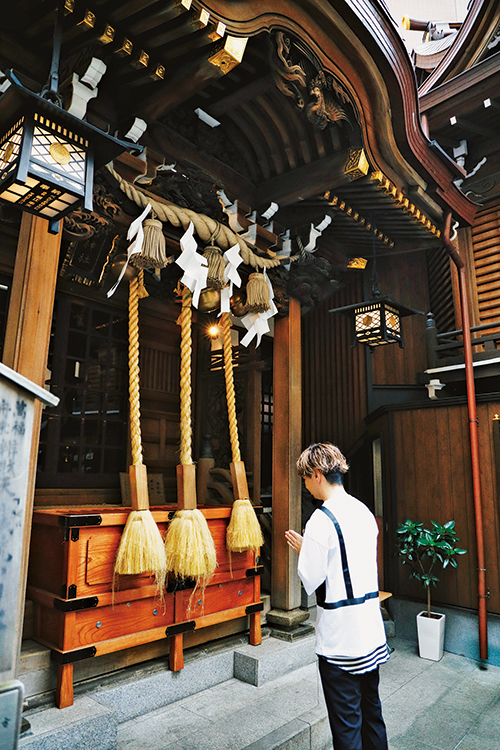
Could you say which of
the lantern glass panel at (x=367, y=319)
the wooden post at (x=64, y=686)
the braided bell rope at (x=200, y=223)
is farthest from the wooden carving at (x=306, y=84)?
the wooden post at (x=64, y=686)

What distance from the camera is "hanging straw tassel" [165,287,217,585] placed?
156 inches

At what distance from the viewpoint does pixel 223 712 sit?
4090 millimetres

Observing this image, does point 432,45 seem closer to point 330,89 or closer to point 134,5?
point 330,89

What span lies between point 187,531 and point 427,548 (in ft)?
12.3

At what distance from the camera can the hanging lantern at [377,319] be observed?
6098 mm

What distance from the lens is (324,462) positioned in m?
3.12

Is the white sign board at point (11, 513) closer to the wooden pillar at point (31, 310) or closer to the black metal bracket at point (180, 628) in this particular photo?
the wooden pillar at point (31, 310)

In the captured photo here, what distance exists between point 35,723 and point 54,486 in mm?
2685

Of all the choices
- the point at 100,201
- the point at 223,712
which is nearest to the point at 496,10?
the point at 100,201

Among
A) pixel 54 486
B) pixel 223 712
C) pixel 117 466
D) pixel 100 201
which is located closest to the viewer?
pixel 100 201

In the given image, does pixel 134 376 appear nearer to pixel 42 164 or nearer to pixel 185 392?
pixel 185 392

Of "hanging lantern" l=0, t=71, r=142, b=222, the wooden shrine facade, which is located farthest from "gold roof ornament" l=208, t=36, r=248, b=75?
"hanging lantern" l=0, t=71, r=142, b=222

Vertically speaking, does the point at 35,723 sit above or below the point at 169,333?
below

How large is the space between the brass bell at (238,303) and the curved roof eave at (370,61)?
Result: 1862 millimetres
